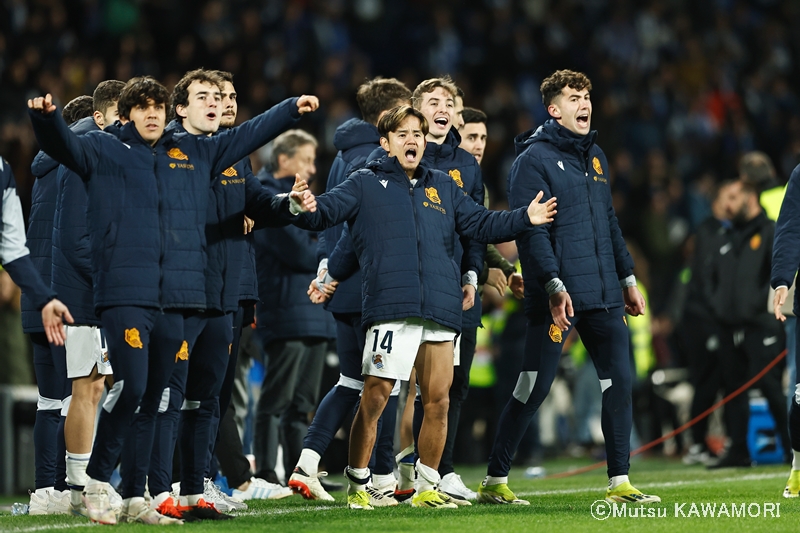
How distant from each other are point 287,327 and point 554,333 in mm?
2359

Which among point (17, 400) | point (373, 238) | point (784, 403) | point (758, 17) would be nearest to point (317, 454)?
point (373, 238)

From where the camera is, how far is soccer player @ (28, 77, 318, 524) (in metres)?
5.93

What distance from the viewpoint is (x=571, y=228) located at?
7.14 m

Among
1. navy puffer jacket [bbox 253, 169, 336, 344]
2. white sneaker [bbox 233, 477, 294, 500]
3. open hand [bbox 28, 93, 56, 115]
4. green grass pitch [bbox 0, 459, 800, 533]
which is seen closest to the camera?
open hand [bbox 28, 93, 56, 115]

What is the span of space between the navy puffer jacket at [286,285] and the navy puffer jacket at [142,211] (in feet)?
7.94

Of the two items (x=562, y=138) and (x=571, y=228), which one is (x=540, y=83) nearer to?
(x=562, y=138)

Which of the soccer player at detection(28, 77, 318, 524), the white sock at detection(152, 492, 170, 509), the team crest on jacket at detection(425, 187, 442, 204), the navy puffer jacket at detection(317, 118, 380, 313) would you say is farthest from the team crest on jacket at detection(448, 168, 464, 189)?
the white sock at detection(152, 492, 170, 509)

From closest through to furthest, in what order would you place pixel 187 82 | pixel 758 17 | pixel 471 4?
pixel 187 82, pixel 471 4, pixel 758 17

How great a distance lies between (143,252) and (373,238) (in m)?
1.35

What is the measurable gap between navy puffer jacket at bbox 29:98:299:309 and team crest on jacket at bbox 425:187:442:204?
1001mm

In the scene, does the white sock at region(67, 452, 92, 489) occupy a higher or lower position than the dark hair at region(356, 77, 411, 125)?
lower

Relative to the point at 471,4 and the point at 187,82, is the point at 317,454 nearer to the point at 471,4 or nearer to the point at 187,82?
the point at 187,82

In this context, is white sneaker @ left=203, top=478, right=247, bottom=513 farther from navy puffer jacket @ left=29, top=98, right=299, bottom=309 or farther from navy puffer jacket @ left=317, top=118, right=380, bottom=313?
navy puffer jacket @ left=317, top=118, right=380, bottom=313

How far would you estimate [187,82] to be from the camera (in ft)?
22.0
